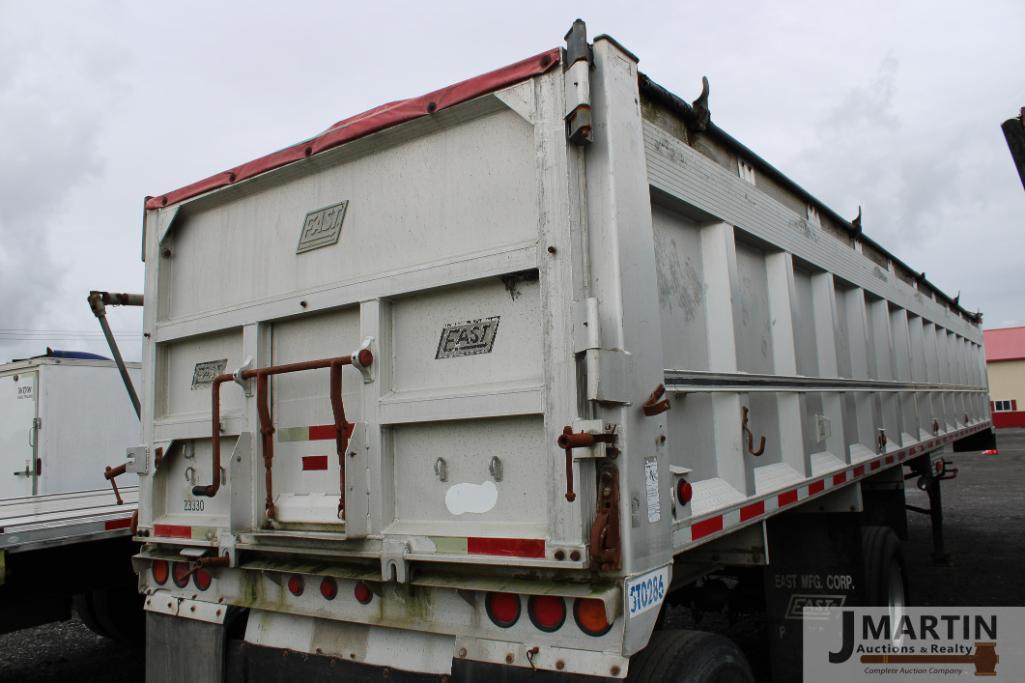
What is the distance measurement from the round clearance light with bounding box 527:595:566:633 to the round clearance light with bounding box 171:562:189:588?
5.74 feet

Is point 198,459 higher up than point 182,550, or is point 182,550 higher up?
point 198,459

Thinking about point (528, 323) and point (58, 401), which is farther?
point (58, 401)

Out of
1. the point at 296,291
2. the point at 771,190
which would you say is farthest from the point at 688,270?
the point at 296,291

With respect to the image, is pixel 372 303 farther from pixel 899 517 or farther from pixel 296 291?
pixel 899 517

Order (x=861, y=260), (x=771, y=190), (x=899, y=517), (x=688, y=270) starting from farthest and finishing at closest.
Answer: (x=899, y=517) → (x=861, y=260) → (x=771, y=190) → (x=688, y=270)

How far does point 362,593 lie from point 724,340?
5.35 feet

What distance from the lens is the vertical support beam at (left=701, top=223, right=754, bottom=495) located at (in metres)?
2.90

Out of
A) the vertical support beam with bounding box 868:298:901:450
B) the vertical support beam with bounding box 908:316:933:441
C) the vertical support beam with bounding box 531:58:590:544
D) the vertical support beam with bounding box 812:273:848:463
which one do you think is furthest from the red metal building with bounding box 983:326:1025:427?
the vertical support beam with bounding box 531:58:590:544

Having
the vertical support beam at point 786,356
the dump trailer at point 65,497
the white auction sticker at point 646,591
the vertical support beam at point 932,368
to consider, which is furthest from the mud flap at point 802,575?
the dump trailer at point 65,497

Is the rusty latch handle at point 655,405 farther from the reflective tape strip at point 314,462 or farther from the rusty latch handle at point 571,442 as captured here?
the reflective tape strip at point 314,462

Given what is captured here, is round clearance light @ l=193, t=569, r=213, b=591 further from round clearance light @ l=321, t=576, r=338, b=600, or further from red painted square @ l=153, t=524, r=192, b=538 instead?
round clearance light @ l=321, t=576, r=338, b=600

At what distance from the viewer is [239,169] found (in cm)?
332

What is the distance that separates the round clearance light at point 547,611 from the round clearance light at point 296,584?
1.04 metres

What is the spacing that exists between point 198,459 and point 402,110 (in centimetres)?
177
